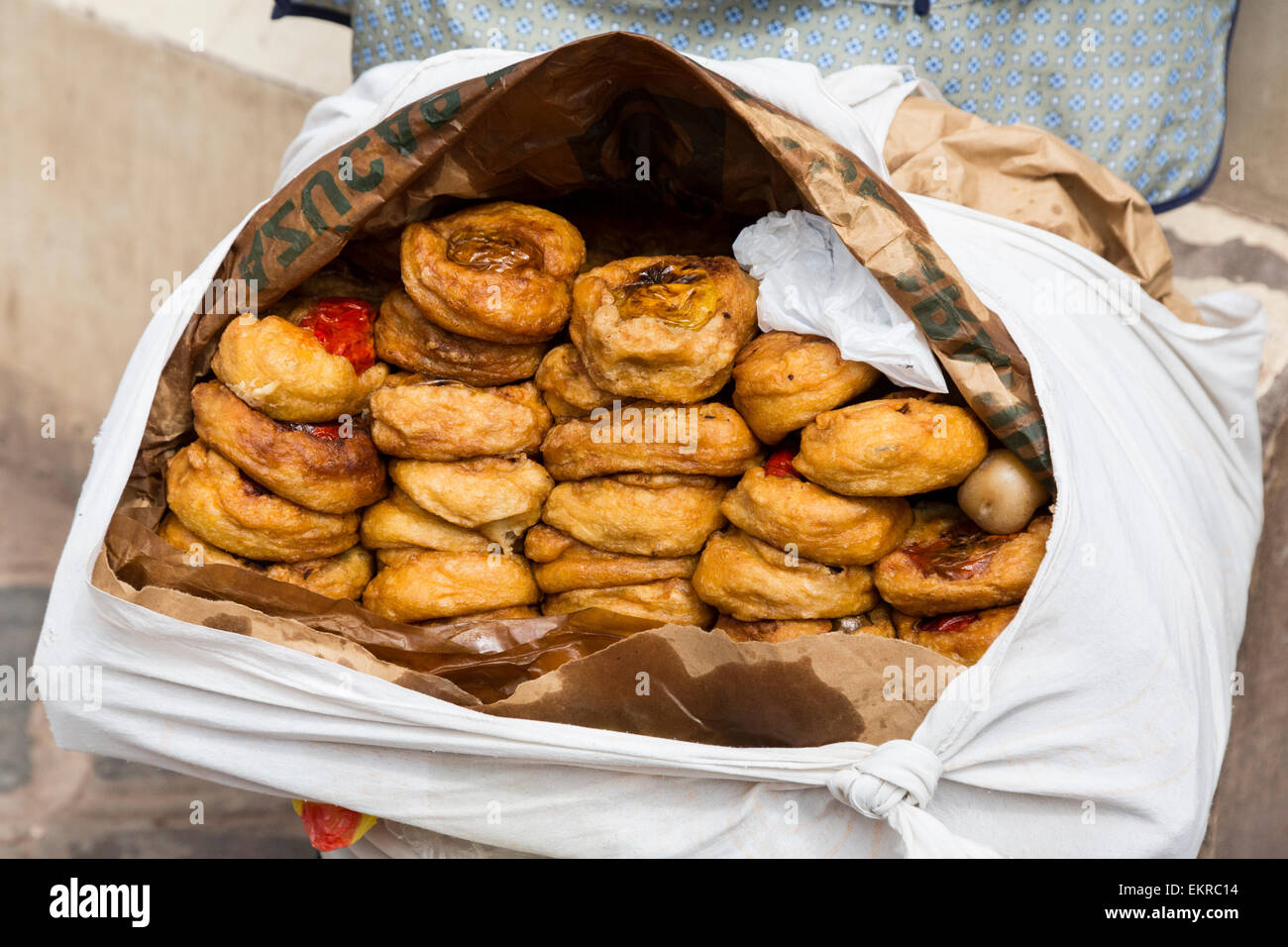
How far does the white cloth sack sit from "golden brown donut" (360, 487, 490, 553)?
0.19 m

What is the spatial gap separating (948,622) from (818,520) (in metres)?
0.18

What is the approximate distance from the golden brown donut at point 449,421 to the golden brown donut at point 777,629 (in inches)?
12.9

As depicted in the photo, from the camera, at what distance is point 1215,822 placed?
5.77 ft

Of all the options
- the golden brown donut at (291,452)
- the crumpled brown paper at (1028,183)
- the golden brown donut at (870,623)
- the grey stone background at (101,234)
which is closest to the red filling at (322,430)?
the golden brown donut at (291,452)

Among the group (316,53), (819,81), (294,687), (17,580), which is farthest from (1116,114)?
(17,580)

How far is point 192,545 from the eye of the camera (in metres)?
1.29

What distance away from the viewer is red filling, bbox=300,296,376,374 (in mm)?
1319

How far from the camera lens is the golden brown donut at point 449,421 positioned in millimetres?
1242

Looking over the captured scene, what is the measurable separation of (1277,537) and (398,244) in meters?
1.36

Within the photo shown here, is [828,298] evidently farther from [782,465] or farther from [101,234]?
[101,234]

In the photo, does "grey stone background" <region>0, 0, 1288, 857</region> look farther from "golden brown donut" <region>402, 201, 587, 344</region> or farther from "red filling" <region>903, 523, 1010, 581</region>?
"red filling" <region>903, 523, 1010, 581</region>

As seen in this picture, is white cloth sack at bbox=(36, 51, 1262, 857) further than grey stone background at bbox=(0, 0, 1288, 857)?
No

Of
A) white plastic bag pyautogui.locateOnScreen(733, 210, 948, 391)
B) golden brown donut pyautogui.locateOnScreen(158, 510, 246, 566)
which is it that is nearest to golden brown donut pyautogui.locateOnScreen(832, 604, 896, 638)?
white plastic bag pyautogui.locateOnScreen(733, 210, 948, 391)

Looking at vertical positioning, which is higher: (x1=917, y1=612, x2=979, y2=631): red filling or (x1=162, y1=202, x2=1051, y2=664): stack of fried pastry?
(x1=162, y1=202, x2=1051, y2=664): stack of fried pastry
